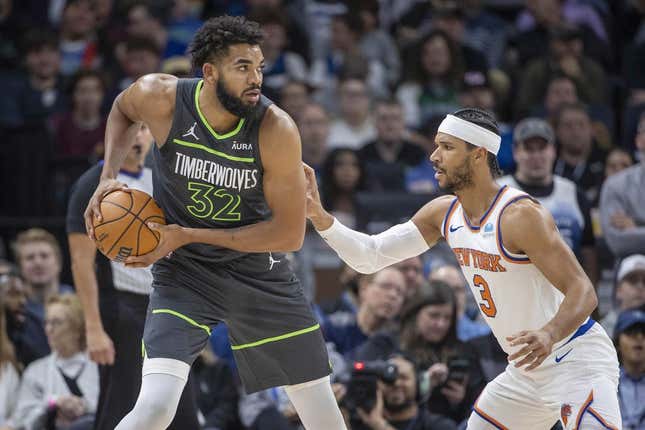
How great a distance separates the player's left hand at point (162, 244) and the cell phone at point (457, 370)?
308 cm

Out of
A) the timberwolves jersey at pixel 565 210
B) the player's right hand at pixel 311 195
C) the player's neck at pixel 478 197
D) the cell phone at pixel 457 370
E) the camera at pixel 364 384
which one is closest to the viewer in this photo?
→ the player's neck at pixel 478 197

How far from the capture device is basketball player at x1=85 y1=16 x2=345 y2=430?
530 centimetres

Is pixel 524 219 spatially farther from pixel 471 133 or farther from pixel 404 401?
pixel 404 401

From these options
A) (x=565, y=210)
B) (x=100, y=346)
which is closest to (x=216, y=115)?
(x=100, y=346)

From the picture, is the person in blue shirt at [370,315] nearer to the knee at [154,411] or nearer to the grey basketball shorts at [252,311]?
the grey basketball shorts at [252,311]

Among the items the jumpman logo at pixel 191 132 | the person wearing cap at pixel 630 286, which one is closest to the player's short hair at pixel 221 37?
the jumpman logo at pixel 191 132

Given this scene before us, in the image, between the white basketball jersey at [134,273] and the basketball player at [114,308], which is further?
the white basketball jersey at [134,273]

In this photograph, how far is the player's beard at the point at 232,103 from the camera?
5305 millimetres

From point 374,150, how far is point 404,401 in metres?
3.69

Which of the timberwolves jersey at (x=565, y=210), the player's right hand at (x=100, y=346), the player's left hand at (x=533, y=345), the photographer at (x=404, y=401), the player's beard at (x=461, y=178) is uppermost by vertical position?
the player's beard at (x=461, y=178)

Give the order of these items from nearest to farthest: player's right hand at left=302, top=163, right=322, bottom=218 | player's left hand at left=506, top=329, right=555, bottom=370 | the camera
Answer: player's left hand at left=506, top=329, right=555, bottom=370 → player's right hand at left=302, top=163, right=322, bottom=218 → the camera

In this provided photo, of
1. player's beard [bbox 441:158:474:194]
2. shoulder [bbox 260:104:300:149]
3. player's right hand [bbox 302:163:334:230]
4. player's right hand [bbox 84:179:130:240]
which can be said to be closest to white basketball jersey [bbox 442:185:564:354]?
player's beard [bbox 441:158:474:194]

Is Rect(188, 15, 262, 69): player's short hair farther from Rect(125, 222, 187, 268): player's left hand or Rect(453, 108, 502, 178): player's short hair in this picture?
Rect(453, 108, 502, 178): player's short hair

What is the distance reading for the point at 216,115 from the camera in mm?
5379
